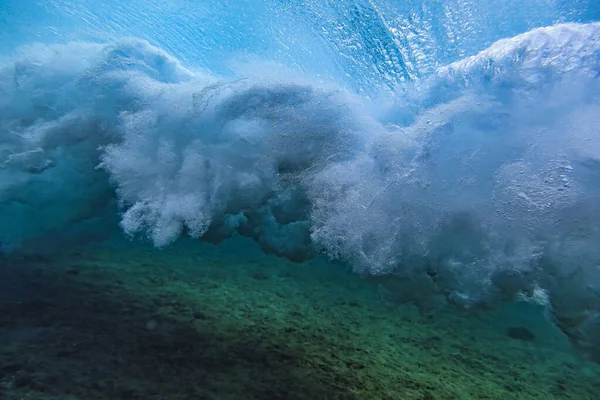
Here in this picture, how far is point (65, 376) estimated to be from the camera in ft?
8.19

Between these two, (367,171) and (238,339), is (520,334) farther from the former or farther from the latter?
(238,339)

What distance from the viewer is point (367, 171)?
5.05 meters

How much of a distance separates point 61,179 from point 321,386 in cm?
505

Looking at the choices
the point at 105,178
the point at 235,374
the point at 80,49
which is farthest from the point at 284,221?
the point at 80,49

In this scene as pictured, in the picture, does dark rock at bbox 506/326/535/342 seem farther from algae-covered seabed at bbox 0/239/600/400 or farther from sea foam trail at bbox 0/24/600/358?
sea foam trail at bbox 0/24/600/358

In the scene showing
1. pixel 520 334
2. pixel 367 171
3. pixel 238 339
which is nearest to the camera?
pixel 238 339

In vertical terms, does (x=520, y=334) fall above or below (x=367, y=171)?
below

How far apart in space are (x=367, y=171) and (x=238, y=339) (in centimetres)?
291

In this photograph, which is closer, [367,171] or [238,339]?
[238,339]

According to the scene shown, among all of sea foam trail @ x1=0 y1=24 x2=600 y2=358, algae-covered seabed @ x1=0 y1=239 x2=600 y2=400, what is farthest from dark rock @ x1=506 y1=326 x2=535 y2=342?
sea foam trail @ x1=0 y1=24 x2=600 y2=358

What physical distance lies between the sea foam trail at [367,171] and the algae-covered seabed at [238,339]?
420 millimetres

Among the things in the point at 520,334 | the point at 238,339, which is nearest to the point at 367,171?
the point at 520,334

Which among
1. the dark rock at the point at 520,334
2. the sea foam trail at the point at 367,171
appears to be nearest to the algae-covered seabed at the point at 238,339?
the dark rock at the point at 520,334

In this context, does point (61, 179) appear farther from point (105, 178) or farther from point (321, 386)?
point (321, 386)
